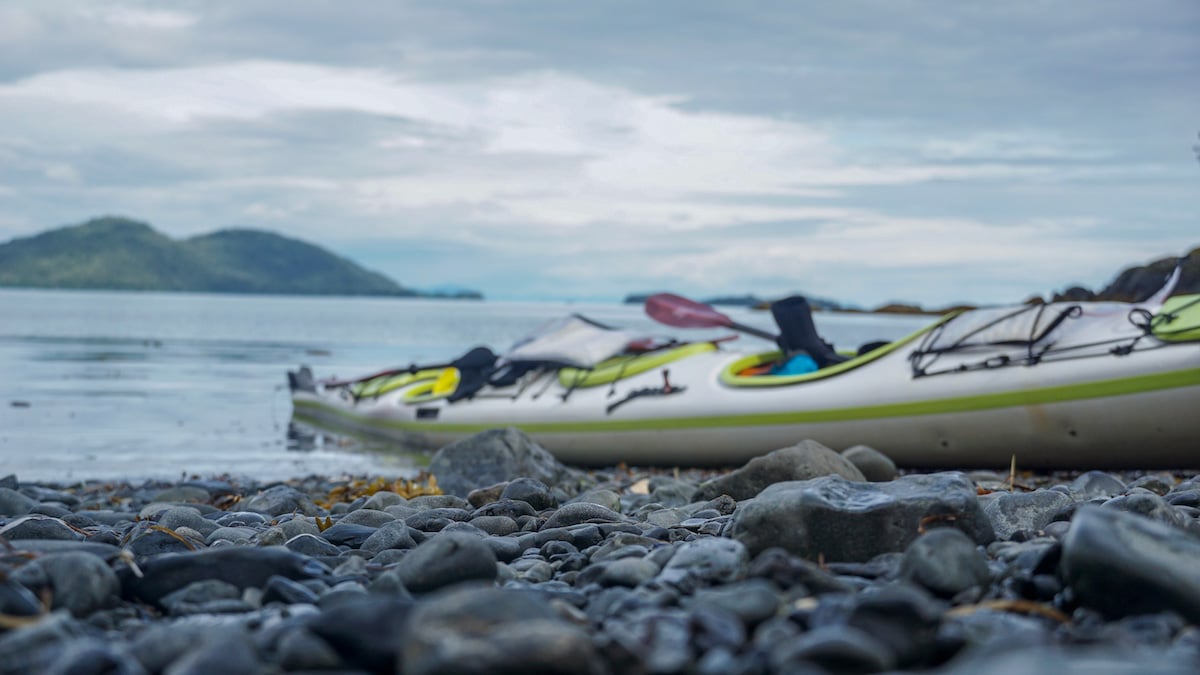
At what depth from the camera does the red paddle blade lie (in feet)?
44.2

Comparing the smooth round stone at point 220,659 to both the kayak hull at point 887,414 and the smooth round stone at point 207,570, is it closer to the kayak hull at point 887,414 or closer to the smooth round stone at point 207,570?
the smooth round stone at point 207,570

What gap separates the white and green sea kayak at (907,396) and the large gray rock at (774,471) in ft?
12.0

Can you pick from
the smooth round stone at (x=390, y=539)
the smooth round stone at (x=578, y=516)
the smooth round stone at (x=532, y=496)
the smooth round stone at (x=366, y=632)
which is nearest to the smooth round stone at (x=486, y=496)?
the smooth round stone at (x=532, y=496)

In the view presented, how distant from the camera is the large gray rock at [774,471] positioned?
5859 millimetres

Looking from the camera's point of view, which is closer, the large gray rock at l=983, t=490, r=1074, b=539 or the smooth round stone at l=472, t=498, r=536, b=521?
the large gray rock at l=983, t=490, r=1074, b=539

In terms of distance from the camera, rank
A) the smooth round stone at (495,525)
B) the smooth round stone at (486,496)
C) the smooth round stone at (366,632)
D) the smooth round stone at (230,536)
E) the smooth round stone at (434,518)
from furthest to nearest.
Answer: the smooth round stone at (486,496) → the smooth round stone at (434,518) → the smooth round stone at (495,525) → the smooth round stone at (230,536) → the smooth round stone at (366,632)

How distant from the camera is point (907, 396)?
376 inches

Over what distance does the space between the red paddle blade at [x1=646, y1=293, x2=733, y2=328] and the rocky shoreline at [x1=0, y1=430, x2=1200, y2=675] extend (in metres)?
8.91

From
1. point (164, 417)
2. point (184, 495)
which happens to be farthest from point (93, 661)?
point (164, 417)

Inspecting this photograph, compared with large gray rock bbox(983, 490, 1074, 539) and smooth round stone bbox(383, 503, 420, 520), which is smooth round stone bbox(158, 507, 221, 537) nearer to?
smooth round stone bbox(383, 503, 420, 520)

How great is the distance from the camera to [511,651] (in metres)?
1.97

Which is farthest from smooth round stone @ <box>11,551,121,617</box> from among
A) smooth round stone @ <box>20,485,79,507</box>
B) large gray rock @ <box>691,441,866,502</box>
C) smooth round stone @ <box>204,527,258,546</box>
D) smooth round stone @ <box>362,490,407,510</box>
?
smooth round stone @ <box>20,485,79,507</box>

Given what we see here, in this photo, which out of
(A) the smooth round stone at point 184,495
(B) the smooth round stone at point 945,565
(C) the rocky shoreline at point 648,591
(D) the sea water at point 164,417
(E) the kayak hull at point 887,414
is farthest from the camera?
(D) the sea water at point 164,417

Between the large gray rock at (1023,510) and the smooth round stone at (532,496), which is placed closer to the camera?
the large gray rock at (1023,510)
